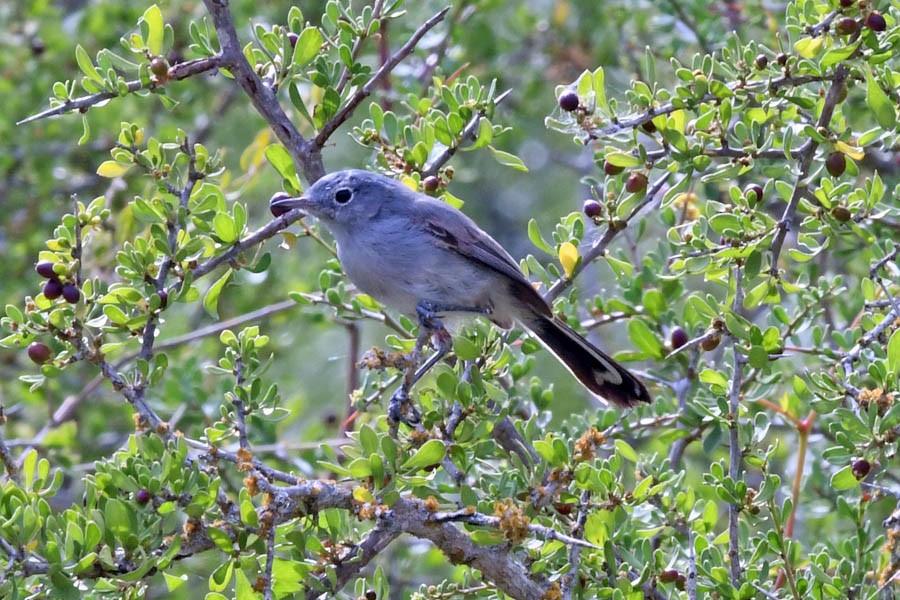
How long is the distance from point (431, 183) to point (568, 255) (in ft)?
1.55

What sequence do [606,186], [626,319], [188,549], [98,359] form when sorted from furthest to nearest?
[626,319], [606,186], [98,359], [188,549]

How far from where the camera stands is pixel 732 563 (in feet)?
9.49

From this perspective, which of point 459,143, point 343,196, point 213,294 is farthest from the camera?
point 343,196

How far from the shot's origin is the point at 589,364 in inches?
160

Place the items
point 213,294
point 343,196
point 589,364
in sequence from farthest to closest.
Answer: point 589,364, point 343,196, point 213,294

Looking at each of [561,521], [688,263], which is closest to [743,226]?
[688,263]

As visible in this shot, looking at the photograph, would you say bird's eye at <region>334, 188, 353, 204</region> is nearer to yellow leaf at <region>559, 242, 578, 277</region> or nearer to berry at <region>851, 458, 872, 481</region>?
yellow leaf at <region>559, 242, 578, 277</region>

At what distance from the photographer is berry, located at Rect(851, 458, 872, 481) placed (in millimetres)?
2906

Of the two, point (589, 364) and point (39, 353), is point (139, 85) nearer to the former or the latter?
point (39, 353)

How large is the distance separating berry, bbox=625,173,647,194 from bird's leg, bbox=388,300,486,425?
0.70m

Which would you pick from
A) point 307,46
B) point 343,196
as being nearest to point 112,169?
point 307,46

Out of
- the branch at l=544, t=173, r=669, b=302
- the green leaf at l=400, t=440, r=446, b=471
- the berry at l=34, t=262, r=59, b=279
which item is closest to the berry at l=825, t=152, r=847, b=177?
the branch at l=544, t=173, r=669, b=302

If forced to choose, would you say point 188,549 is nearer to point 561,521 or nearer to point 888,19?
point 561,521

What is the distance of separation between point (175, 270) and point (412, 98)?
105 centimetres
